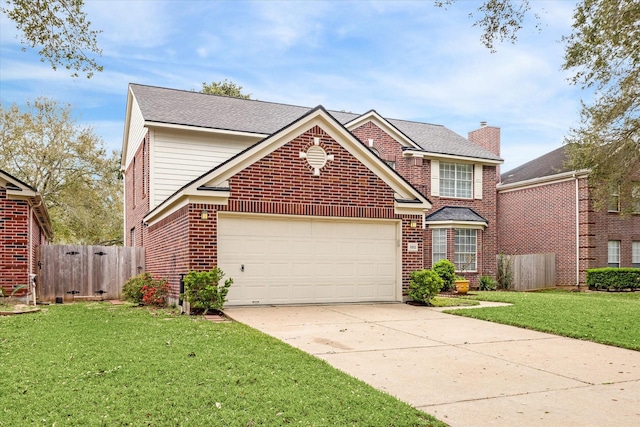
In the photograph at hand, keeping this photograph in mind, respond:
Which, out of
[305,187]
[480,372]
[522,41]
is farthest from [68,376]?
[522,41]

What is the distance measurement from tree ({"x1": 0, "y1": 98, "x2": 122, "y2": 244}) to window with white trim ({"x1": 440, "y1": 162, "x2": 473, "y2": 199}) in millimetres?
22279

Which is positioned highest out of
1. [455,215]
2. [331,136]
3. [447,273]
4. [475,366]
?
[331,136]

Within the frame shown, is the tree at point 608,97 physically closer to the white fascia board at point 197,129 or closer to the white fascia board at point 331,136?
the white fascia board at point 331,136

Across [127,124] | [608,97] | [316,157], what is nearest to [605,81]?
[608,97]

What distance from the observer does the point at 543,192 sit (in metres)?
25.4

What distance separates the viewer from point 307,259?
1371 centimetres

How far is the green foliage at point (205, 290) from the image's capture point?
11578 millimetres

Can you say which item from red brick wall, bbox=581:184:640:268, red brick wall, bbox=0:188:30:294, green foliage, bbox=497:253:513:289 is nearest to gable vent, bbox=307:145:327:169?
red brick wall, bbox=0:188:30:294

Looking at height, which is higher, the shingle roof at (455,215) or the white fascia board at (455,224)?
the shingle roof at (455,215)

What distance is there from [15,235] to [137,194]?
7.56 meters

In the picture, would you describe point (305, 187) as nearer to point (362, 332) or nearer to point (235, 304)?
point (235, 304)

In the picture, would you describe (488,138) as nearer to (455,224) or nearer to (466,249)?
(455,224)

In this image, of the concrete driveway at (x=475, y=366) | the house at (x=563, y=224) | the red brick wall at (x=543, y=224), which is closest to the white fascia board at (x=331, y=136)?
the concrete driveway at (x=475, y=366)

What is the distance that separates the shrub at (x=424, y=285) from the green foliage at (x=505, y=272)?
10.8m
